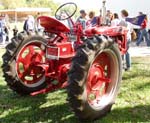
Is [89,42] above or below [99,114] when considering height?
above

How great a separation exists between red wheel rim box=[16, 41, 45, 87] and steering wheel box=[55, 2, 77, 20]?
662 mm

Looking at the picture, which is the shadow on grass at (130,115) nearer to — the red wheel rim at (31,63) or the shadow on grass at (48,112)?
the shadow on grass at (48,112)

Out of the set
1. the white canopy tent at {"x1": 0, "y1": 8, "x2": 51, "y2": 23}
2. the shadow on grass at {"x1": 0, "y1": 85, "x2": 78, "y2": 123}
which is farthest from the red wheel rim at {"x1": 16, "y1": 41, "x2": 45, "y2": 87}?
the white canopy tent at {"x1": 0, "y1": 8, "x2": 51, "y2": 23}

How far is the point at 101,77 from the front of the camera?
5883 mm

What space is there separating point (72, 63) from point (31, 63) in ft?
5.69

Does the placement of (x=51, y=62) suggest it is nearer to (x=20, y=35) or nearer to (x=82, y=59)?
(x=20, y=35)

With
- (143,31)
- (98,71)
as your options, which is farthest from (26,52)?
(143,31)

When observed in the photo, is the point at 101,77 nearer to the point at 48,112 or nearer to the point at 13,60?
the point at 48,112

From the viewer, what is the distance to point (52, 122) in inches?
221

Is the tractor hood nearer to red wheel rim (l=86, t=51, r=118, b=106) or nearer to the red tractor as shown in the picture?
the red tractor

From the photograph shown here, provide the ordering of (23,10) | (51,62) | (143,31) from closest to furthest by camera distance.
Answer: (51,62) < (143,31) < (23,10)

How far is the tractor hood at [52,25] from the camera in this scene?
6.27 meters

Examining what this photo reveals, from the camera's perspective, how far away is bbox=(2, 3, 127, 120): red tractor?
17.2 feet

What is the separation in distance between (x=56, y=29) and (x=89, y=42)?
1.25 meters
